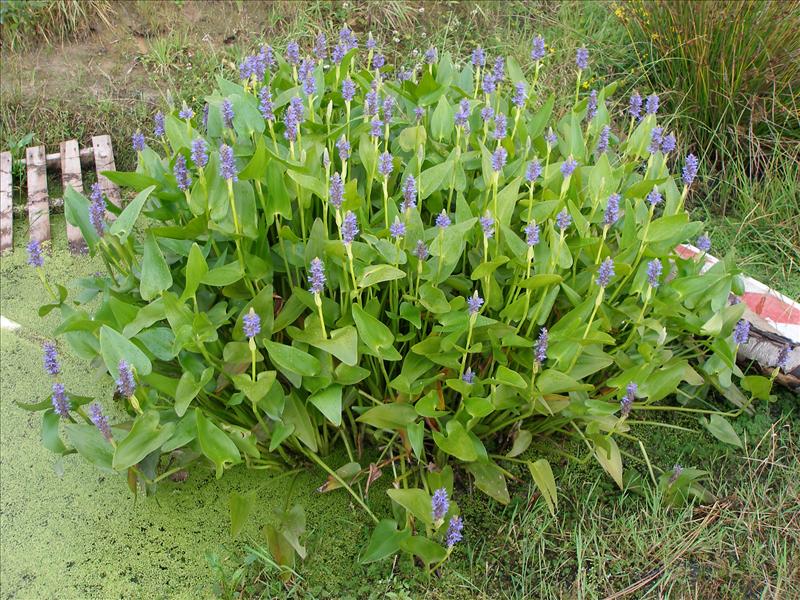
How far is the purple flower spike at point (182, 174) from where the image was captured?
6.31 ft

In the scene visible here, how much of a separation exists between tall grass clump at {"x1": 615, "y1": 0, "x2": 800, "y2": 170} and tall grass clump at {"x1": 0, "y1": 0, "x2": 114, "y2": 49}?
2792 millimetres

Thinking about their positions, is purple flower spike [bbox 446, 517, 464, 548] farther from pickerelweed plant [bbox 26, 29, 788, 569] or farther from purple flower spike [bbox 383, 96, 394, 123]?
purple flower spike [bbox 383, 96, 394, 123]

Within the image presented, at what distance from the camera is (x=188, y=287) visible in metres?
1.82

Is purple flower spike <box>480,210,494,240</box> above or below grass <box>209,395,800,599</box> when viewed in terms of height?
above

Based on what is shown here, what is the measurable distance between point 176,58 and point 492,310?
267 centimetres

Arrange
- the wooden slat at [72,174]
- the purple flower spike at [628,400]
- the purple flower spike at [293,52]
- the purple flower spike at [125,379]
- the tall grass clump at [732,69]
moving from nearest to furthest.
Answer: the purple flower spike at [125,379] < the purple flower spike at [628,400] < the purple flower spike at [293,52] < the tall grass clump at [732,69] < the wooden slat at [72,174]

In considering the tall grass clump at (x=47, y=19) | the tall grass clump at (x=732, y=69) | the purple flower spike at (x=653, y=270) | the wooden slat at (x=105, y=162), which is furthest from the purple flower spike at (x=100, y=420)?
the tall grass clump at (x=47, y=19)

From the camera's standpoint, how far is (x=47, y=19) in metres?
4.06

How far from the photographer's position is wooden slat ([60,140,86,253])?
324 centimetres

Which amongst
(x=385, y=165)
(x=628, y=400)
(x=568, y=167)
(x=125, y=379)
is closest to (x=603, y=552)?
(x=628, y=400)

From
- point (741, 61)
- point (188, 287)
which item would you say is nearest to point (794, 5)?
point (741, 61)

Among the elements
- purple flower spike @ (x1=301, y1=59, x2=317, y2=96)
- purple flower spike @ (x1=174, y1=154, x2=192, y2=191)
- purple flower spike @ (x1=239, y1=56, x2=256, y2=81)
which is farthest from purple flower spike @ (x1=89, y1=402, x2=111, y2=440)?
purple flower spike @ (x1=239, y1=56, x2=256, y2=81)

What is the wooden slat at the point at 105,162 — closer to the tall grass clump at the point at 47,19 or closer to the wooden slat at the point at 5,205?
the wooden slat at the point at 5,205

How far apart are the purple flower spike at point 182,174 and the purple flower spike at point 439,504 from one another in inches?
36.5
